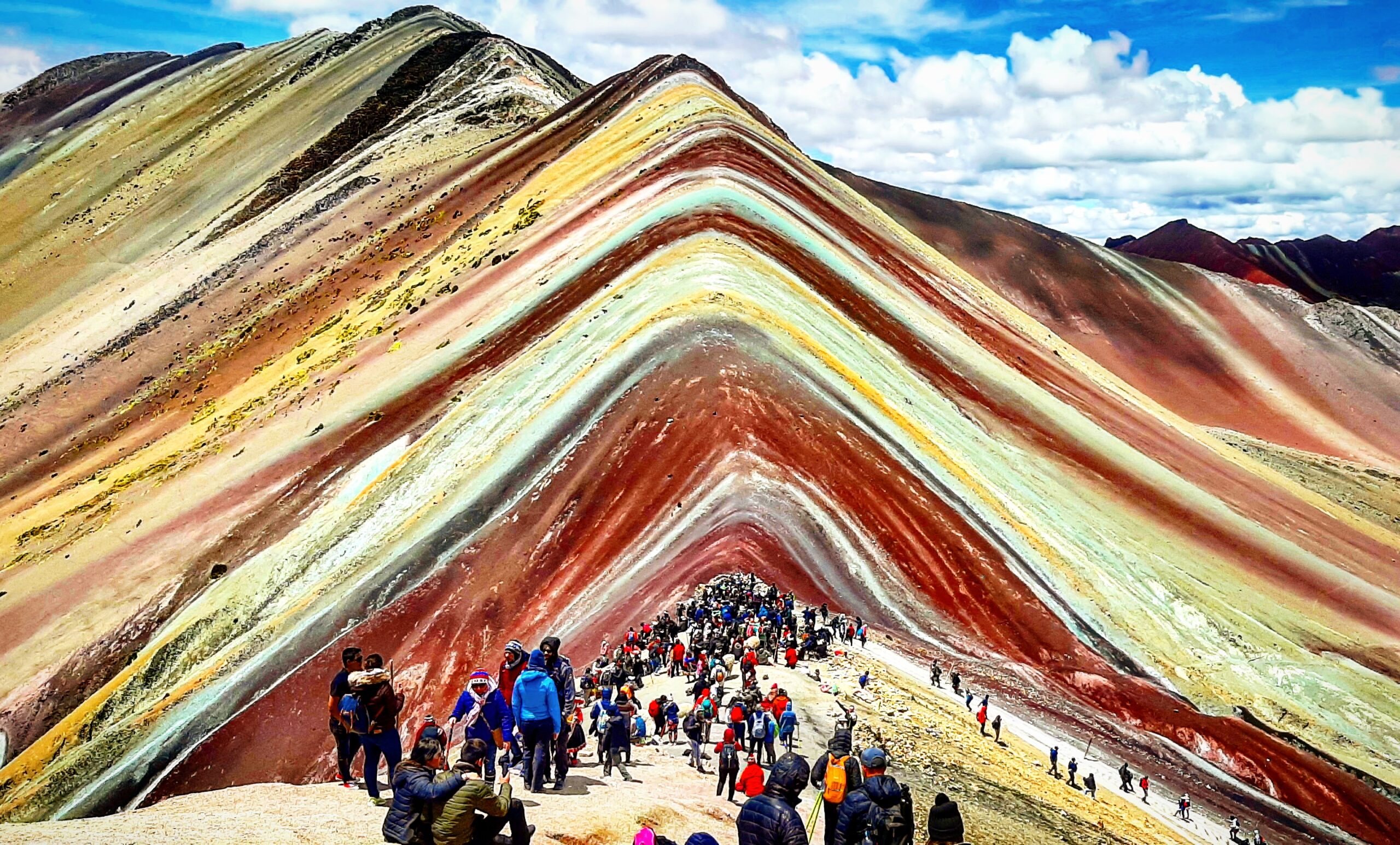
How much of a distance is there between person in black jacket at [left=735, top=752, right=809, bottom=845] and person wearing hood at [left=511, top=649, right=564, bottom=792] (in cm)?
409

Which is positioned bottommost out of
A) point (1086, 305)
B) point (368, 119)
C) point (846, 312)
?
point (846, 312)

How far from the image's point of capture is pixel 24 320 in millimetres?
89875

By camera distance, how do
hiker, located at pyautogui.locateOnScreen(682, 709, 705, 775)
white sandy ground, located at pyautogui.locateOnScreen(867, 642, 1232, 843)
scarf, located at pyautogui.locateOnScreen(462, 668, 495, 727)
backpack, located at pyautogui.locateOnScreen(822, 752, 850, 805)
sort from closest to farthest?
1. backpack, located at pyautogui.locateOnScreen(822, 752, 850, 805)
2. scarf, located at pyautogui.locateOnScreen(462, 668, 495, 727)
3. hiker, located at pyautogui.locateOnScreen(682, 709, 705, 775)
4. white sandy ground, located at pyautogui.locateOnScreen(867, 642, 1232, 843)

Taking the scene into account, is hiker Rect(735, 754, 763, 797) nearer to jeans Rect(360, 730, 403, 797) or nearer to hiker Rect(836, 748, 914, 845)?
hiker Rect(836, 748, 914, 845)

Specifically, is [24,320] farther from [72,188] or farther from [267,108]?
[267,108]

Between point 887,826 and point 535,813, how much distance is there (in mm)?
4241

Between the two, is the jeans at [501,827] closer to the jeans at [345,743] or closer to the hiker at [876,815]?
the hiker at [876,815]

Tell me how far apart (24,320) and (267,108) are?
3252 cm

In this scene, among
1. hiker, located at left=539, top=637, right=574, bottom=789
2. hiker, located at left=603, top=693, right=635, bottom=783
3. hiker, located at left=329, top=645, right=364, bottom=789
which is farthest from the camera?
hiker, located at left=603, top=693, right=635, bottom=783

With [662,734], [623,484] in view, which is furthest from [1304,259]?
[662,734]

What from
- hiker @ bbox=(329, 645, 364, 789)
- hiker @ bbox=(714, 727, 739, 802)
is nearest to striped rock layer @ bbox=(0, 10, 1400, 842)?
hiker @ bbox=(714, 727, 739, 802)

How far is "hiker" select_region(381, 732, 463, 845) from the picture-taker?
27.6ft

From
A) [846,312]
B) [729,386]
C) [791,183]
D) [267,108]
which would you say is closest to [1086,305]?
[791,183]

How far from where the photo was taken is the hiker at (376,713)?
11148 millimetres
